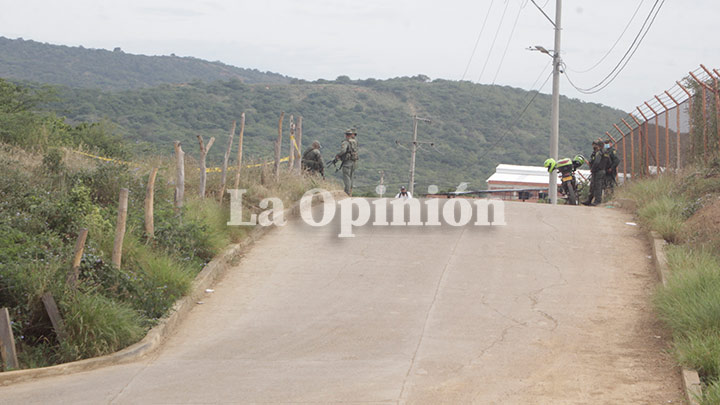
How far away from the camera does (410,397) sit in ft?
21.5

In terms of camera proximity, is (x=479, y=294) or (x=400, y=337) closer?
(x=400, y=337)

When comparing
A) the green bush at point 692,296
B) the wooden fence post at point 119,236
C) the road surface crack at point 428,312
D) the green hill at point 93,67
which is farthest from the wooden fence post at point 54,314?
the green hill at point 93,67

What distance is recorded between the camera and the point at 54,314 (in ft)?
26.2

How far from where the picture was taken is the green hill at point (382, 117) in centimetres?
5878

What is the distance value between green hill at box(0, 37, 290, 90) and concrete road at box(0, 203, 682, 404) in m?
80.2

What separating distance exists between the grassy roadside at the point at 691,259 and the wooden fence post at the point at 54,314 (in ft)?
18.8

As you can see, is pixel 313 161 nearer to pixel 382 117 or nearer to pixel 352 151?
pixel 352 151

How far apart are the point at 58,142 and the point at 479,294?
36.6 ft

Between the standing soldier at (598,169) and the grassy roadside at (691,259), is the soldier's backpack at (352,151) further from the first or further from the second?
the grassy roadside at (691,259)

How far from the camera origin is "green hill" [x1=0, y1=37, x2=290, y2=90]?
3816 inches

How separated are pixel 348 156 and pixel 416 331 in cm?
1203

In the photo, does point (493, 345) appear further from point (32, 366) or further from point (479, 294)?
point (32, 366)

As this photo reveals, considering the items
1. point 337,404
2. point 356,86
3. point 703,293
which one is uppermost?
point 356,86

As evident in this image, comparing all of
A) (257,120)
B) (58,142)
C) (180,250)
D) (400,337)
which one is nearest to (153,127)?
(257,120)
